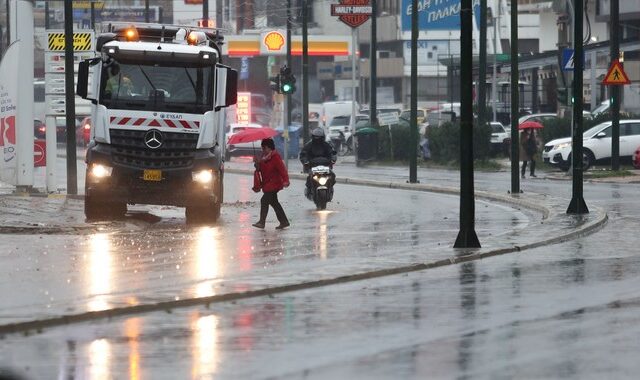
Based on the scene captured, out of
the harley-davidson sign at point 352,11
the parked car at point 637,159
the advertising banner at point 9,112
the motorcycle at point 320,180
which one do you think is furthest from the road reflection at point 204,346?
the harley-davidson sign at point 352,11

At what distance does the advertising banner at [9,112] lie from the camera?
35.2 meters

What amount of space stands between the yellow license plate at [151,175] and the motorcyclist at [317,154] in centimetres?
531

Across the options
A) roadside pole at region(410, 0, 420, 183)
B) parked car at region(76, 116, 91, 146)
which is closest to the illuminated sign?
parked car at region(76, 116, 91, 146)

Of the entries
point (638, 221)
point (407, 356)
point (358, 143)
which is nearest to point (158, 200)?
point (638, 221)

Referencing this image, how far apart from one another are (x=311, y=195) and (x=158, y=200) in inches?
221

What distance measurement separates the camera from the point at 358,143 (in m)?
60.8

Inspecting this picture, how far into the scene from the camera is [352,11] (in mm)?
55188

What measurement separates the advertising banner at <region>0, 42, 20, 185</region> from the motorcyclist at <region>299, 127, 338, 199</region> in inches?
282

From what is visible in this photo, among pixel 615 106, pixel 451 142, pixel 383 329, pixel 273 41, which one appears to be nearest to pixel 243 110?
pixel 273 41

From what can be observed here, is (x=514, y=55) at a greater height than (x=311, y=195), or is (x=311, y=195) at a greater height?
(x=514, y=55)

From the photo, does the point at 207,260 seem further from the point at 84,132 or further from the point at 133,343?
the point at 84,132

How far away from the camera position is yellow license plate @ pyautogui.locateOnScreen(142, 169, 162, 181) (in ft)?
88.9

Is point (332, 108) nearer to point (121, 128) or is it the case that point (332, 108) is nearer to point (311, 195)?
point (311, 195)

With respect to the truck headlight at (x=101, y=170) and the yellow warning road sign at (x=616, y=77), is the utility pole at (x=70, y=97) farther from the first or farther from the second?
the yellow warning road sign at (x=616, y=77)
